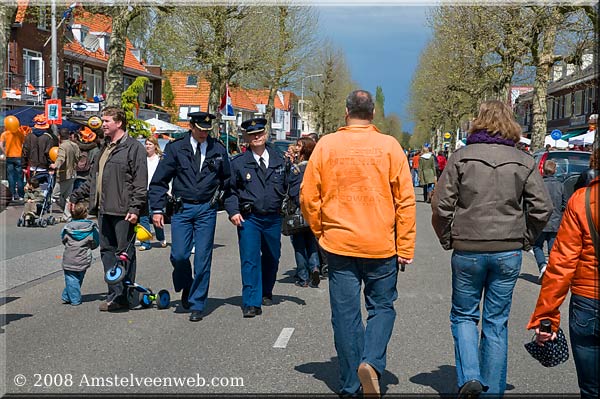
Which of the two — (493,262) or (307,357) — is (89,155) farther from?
(493,262)

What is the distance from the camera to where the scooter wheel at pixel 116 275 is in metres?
7.85

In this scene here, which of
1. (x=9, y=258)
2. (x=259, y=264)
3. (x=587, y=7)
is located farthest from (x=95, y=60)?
(x=259, y=264)

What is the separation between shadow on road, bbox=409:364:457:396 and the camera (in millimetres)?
5508

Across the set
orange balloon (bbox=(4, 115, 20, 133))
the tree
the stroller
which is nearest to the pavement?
the stroller

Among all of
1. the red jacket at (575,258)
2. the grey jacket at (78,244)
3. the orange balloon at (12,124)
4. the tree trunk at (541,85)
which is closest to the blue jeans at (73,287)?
the grey jacket at (78,244)

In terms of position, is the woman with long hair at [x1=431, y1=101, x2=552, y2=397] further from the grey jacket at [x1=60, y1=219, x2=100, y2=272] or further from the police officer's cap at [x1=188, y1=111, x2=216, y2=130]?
the grey jacket at [x1=60, y1=219, x2=100, y2=272]

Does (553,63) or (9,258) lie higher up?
(553,63)

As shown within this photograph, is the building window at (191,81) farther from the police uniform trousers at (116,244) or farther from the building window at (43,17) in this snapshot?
the police uniform trousers at (116,244)

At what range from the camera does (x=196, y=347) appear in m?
6.63

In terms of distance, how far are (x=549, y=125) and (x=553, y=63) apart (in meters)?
43.8

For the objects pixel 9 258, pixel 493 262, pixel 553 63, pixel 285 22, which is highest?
pixel 285 22

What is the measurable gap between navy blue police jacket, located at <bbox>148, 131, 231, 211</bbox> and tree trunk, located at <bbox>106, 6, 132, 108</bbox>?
16.4 metres

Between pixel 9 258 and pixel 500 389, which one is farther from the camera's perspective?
pixel 9 258

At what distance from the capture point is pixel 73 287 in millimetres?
8477
